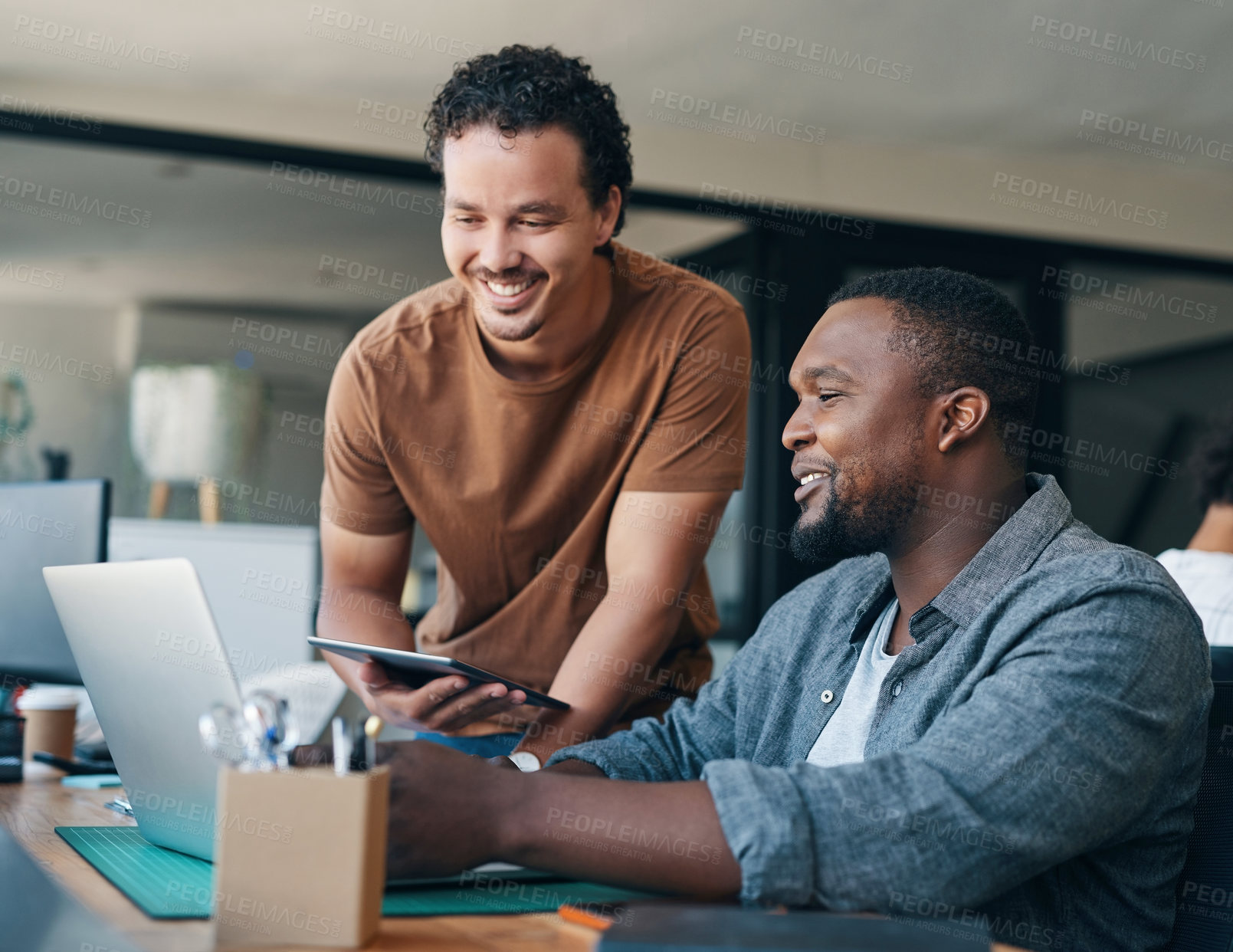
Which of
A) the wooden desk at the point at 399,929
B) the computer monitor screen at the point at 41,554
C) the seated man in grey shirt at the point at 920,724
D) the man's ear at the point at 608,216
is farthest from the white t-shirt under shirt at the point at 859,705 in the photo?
the computer monitor screen at the point at 41,554

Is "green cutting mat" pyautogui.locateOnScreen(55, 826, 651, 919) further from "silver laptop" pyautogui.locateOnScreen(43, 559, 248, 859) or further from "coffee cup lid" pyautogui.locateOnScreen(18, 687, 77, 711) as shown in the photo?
"coffee cup lid" pyautogui.locateOnScreen(18, 687, 77, 711)

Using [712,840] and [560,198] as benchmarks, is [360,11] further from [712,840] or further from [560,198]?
[712,840]

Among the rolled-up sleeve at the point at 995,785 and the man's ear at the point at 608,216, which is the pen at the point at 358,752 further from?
the man's ear at the point at 608,216

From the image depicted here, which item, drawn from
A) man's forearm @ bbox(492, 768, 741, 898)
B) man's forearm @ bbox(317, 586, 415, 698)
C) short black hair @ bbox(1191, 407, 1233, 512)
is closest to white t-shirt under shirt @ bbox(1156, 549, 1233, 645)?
short black hair @ bbox(1191, 407, 1233, 512)

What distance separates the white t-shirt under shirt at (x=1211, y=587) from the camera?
2449 millimetres

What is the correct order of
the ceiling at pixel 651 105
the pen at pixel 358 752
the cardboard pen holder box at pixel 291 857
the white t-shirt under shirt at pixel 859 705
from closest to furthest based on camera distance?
the cardboard pen holder box at pixel 291 857
the pen at pixel 358 752
the white t-shirt under shirt at pixel 859 705
the ceiling at pixel 651 105

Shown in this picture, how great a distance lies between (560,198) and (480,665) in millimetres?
728

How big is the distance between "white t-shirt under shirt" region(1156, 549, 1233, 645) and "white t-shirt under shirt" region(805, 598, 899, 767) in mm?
1262

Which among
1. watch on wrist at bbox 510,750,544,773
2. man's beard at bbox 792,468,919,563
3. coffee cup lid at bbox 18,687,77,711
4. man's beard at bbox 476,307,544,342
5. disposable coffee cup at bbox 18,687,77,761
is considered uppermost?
man's beard at bbox 476,307,544,342

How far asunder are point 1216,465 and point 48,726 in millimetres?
2780

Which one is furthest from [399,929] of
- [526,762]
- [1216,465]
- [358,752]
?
[1216,465]

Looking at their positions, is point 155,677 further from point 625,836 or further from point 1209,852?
point 1209,852

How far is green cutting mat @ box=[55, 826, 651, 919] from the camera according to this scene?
0.93 metres

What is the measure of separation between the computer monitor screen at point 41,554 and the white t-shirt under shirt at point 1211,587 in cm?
207
